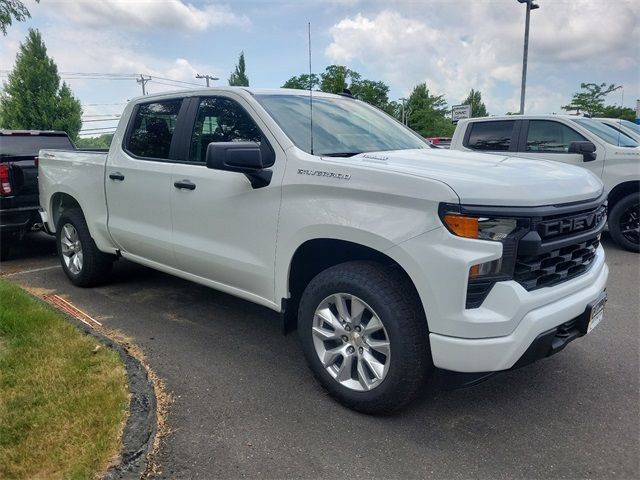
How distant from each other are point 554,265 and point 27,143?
24.0 ft

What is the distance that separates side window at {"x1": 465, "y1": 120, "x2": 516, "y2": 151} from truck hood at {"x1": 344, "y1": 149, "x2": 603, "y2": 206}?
5.03m

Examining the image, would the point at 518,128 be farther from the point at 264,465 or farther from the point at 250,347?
the point at 264,465

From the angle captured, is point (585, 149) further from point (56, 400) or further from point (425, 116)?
point (425, 116)

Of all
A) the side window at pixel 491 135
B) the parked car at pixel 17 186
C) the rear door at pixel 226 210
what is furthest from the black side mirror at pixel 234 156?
the side window at pixel 491 135

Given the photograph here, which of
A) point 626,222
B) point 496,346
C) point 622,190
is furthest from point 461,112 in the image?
point 496,346

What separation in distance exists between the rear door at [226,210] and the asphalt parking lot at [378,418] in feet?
1.95

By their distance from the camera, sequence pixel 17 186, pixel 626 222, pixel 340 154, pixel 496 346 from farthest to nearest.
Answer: pixel 626 222 < pixel 17 186 < pixel 340 154 < pixel 496 346

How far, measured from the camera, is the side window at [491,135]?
26.2 ft

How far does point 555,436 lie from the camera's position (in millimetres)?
2748

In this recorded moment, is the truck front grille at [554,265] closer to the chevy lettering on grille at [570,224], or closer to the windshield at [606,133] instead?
the chevy lettering on grille at [570,224]

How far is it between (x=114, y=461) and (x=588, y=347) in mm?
3387

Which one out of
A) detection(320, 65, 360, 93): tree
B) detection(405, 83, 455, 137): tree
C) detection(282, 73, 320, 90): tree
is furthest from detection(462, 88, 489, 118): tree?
detection(320, 65, 360, 93): tree

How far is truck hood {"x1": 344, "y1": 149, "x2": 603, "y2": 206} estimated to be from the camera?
96.9 inches

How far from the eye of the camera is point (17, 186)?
6641 millimetres
